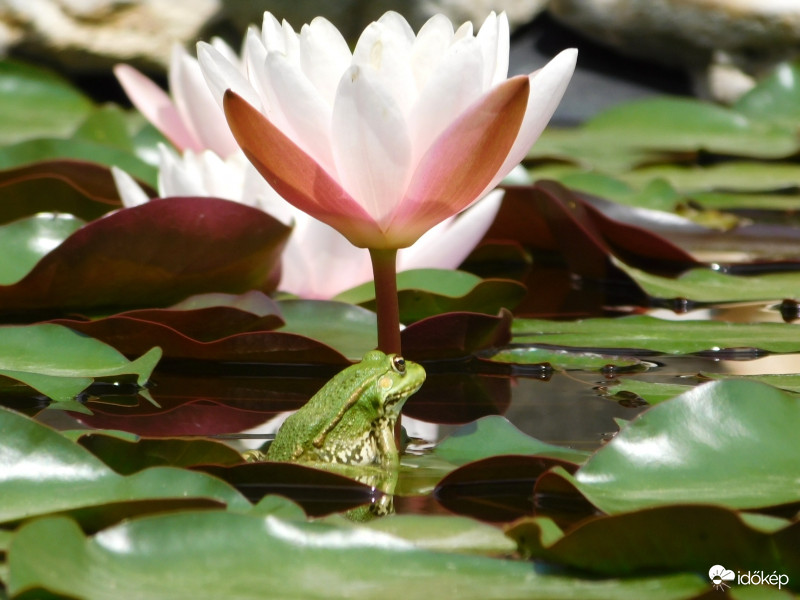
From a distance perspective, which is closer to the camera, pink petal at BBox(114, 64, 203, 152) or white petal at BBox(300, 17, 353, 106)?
white petal at BBox(300, 17, 353, 106)

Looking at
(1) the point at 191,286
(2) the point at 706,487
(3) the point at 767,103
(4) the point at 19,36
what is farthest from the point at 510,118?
(4) the point at 19,36

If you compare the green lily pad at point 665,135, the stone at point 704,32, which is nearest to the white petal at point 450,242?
the green lily pad at point 665,135

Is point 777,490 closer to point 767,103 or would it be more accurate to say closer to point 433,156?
point 433,156

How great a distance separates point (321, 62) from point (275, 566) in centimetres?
43

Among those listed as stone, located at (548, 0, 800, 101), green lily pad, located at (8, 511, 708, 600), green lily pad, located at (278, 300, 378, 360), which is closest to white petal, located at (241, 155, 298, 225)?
green lily pad, located at (278, 300, 378, 360)

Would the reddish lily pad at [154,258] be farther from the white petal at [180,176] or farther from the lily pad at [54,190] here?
the lily pad at [54,190]

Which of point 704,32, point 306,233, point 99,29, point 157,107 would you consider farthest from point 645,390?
point 99,29

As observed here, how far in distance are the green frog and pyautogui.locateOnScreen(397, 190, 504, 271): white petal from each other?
0.38m

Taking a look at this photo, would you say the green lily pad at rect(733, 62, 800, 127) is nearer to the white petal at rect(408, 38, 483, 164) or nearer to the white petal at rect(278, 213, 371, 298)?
the white petal at rect(278, 213, 371, 298)

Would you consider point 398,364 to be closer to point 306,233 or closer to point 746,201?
point 306,233

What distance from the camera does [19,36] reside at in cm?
444

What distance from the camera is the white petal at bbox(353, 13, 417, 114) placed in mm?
791

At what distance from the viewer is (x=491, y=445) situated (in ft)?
2.73

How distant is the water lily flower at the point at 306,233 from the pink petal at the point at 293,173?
414mm
